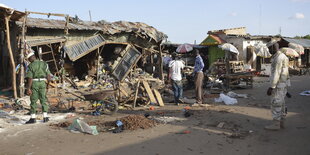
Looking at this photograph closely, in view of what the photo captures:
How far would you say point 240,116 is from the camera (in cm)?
767

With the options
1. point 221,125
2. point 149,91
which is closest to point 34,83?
point 149,91

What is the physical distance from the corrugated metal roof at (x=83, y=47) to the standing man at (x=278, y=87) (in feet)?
33.8

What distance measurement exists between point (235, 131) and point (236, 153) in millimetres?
1452

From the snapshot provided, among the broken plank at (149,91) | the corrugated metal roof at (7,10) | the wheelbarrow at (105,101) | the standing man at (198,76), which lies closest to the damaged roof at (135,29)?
the corrugated metal roof at (7,10)

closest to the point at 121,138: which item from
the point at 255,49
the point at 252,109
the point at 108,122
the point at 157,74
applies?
the point at 108,122

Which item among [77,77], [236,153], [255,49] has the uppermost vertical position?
[255,49]

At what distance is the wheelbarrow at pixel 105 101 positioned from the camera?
7770 mm

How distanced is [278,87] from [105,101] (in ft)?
16.2

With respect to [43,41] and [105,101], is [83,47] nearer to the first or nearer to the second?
[43,41]

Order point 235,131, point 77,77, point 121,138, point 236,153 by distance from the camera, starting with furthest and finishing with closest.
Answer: point 77,77 < point 235,131 < point 121,138 < point 236,153

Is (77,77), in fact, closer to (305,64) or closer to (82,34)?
(82,34)

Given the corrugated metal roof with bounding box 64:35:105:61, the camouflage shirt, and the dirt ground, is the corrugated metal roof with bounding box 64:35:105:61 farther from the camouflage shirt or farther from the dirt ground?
the dirt ground

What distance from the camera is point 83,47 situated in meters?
14.6

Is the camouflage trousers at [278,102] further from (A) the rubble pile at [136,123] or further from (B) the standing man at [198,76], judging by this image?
(B) the standing man at [198,76]
